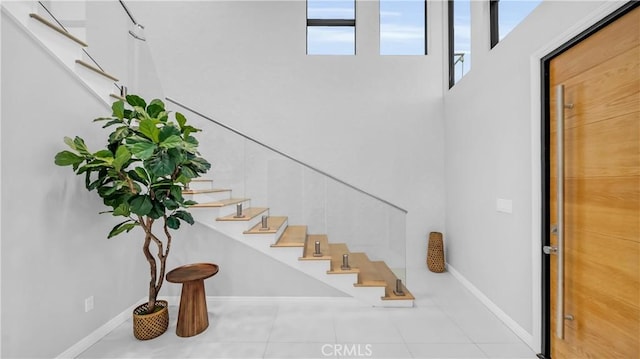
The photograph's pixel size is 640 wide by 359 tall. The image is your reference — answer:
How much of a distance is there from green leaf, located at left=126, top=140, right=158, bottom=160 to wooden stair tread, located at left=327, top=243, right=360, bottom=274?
2041mm

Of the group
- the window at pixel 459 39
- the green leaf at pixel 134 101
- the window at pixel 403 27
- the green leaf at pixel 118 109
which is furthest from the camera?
the window at pixel 403 27

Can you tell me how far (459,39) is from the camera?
399 centimetres

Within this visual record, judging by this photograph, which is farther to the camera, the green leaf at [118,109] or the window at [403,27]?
the window at [403,27]

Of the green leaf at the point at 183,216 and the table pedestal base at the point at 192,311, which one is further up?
the green leaf at the point at 183,216

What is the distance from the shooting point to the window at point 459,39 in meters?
3.70

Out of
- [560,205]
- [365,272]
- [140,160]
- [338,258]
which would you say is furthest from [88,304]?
[560,205]

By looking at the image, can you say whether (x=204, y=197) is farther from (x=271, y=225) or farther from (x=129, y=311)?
(x=129, y=311)

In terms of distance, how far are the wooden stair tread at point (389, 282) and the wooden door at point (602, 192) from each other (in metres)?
1.30

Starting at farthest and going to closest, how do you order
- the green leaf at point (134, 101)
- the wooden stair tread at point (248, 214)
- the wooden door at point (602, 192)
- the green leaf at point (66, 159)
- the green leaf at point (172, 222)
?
the wooden stair tread at point (248, 214) < the green leaf at point (172, 222) < the green leaf at point (134, 101) < the green leaf at point (66, 159) < the wooden door at point (602, 192)

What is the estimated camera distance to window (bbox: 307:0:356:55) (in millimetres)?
4426

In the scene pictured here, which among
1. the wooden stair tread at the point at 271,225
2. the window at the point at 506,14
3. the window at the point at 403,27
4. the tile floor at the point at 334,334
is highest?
the window at the point at 403,27

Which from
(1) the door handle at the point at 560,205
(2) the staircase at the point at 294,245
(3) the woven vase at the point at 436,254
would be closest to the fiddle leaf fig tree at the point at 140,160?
(2) the staircase at the point at 294,245

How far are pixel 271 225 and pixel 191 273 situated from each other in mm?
932

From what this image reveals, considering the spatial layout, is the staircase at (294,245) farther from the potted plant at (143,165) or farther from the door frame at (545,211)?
the door frame at (545,211)
